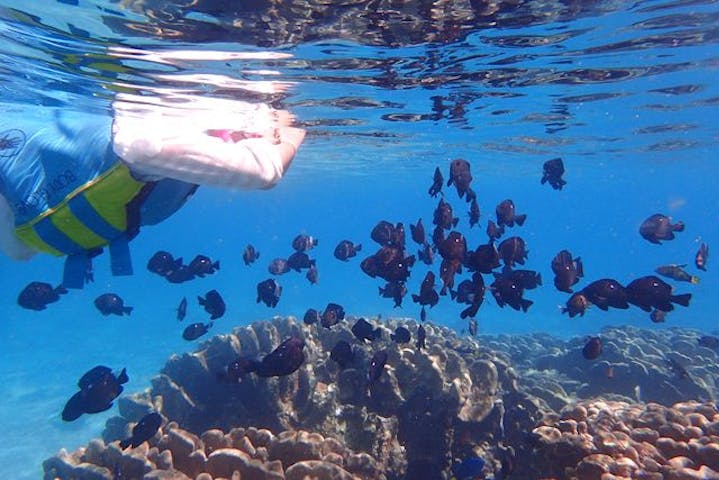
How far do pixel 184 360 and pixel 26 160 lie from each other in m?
8.21

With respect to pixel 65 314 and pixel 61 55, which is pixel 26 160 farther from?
pixel 65 314

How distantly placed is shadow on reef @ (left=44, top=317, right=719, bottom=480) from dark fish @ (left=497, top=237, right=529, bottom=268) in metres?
2.59

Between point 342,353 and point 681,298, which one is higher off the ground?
point 681,298

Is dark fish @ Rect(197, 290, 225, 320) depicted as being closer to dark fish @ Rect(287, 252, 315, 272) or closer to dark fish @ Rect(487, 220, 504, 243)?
dark fish @ Rect(287, 252, 315, 272)

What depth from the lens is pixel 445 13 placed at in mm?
9203

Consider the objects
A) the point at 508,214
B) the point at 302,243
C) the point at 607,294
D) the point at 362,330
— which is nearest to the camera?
the point at 607,294

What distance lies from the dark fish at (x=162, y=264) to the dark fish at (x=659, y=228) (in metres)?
9.31

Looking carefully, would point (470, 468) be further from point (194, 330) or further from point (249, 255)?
point (249, 255)

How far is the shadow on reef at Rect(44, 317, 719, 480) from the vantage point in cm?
650

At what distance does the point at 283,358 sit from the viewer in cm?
680

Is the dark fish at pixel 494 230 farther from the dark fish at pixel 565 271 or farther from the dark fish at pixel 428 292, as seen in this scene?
the dark fish at pixel 428 292

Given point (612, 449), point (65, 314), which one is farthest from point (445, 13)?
point (65, 314)

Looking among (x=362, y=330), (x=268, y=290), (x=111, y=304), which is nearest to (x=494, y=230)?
(x=362, y=330)

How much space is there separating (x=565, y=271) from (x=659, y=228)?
3.08 m
